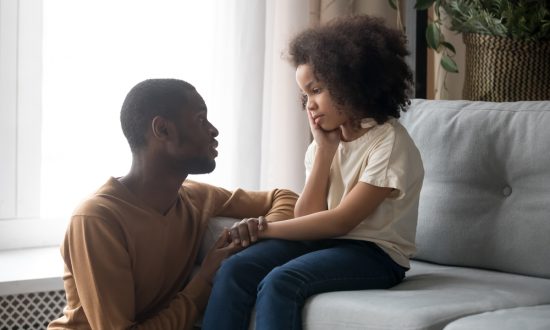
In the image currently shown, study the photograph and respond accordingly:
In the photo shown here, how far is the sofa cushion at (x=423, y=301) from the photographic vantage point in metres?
1.66

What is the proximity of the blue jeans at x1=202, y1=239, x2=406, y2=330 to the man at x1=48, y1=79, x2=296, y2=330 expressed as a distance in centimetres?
10

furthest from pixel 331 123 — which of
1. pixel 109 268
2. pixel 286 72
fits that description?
pixel 286 72

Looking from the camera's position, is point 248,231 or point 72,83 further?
point 72,83

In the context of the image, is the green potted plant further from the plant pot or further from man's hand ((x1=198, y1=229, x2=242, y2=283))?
man's hand ((x1=198, y1=229, x2=242, y2=283))

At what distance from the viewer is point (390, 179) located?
6.41 ft

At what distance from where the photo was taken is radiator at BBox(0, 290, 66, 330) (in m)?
2.41

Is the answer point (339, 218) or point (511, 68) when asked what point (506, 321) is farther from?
point (511, 68)

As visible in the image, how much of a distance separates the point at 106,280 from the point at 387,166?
62 cm

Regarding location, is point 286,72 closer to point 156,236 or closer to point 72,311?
point 156,236

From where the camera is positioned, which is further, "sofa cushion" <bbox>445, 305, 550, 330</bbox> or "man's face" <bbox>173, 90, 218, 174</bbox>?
"man's face" <bbox>173, 90, 218, 174</bbox>

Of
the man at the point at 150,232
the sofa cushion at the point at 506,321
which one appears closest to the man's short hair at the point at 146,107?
the man at the point at 150,232

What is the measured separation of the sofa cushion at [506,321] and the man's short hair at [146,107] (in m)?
0.79

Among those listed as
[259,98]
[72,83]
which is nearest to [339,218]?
[259,98]

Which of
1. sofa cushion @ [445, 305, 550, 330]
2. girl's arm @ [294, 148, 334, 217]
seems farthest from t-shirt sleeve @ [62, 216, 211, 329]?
sofa cushion @ [445, 305, 550, 330]
